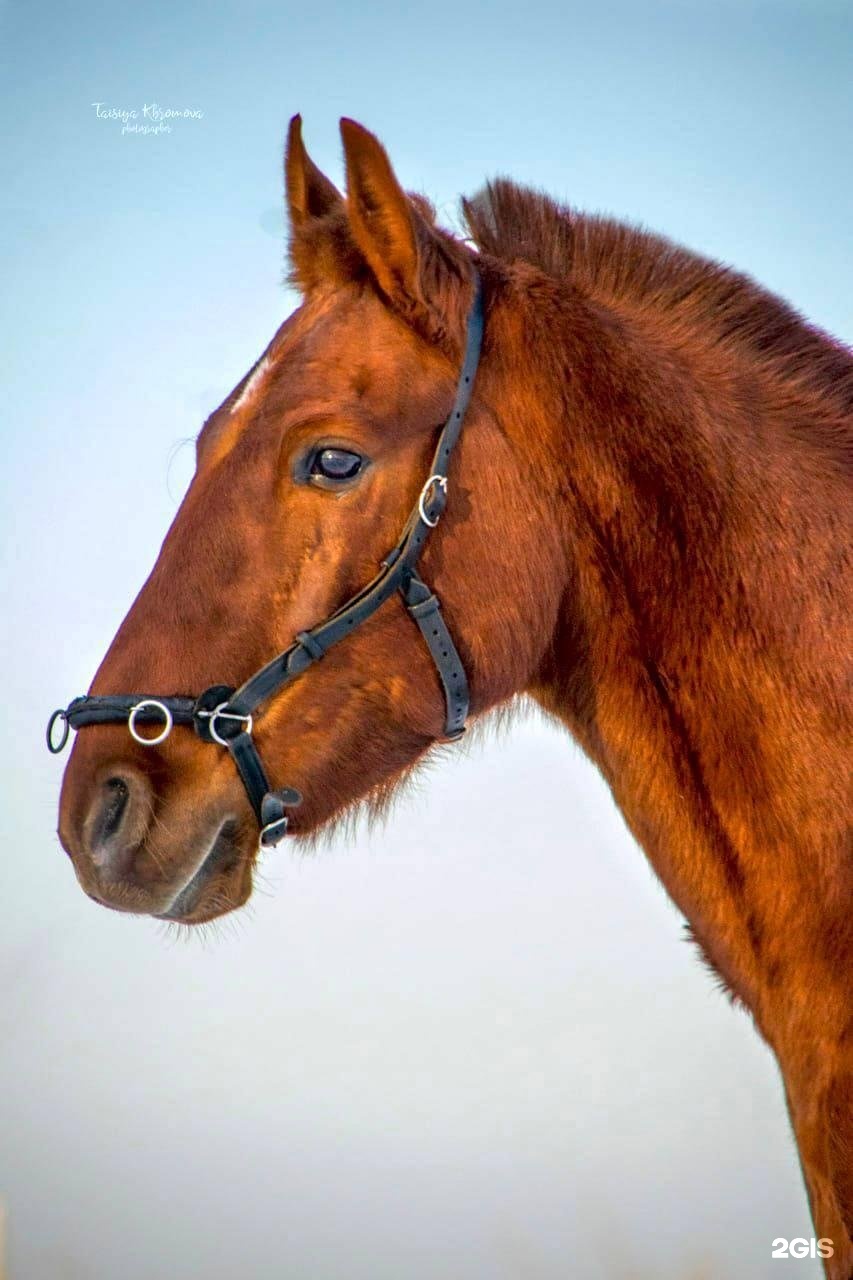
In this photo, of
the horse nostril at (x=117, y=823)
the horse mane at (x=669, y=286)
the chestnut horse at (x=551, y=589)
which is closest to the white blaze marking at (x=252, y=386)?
the chestnut horse at (x=551, y=589)

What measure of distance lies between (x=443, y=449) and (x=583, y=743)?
0.62 meters

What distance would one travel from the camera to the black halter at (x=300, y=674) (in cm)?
175

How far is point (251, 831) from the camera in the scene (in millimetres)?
1849

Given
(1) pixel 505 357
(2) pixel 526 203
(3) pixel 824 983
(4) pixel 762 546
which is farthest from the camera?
(2) pixel 526 203

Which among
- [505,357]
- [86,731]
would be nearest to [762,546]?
[505,357]

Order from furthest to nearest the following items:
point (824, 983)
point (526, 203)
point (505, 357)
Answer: point (526, 203), point (505, 357), point (824, 983)

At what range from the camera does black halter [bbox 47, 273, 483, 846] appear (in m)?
1.75

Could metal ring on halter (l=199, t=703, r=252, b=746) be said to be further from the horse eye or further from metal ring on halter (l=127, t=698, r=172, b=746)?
the horse eye

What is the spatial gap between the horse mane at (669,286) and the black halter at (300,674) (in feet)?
0.88

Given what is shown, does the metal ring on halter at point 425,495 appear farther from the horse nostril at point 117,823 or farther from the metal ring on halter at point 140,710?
the horse nostril at point 117,823

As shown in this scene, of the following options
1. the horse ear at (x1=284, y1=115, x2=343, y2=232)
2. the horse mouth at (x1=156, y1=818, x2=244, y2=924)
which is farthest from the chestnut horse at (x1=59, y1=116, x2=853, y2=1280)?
the horse ear at (x1=284, y1=115, x2=343, y2=232)

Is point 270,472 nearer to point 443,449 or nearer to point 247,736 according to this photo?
point 443,449

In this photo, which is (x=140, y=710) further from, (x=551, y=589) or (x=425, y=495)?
(x=551, y=589)

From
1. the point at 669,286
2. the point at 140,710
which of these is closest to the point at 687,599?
the point at 669,286
